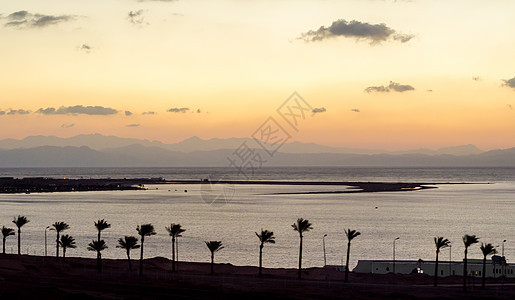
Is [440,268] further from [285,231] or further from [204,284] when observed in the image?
[285,231]

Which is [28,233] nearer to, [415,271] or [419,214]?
[415,271]

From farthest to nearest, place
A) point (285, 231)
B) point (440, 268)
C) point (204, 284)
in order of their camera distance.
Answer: point (285, 231) < point (440, 268) < point (204, 284)

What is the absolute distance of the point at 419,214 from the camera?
619 feet

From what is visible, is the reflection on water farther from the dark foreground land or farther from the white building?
the dark foreground land

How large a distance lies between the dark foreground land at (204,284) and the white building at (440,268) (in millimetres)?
1899

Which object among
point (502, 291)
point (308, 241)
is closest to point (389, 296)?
point (502, 291)

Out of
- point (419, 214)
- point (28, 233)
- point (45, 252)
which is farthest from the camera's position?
point (419, 214)

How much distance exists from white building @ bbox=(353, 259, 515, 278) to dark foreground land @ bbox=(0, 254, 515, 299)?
190 cm

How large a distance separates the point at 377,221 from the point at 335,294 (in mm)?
105655

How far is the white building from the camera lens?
278 feet

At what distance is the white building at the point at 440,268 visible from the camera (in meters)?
84.8

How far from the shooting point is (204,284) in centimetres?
7294

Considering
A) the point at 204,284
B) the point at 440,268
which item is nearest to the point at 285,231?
the point at 440,268

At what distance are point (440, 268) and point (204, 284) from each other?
34.3 m
